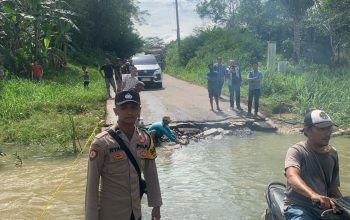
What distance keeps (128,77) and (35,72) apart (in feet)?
34.0

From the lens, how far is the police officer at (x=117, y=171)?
3.49 meters

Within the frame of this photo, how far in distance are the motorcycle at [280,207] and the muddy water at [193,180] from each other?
79.7 inches

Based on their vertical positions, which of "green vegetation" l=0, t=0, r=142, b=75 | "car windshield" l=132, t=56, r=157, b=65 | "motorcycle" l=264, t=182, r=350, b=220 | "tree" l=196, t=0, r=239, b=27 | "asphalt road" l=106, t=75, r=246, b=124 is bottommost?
"asphalt road" l=106, t=75, r=246, b=124

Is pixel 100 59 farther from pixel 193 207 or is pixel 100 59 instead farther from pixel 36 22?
pixel 193 207

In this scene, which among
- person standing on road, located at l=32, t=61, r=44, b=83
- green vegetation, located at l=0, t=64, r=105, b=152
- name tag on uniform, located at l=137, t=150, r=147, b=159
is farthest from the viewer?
person standing on road, located at l=32, t=61, r=44, b=83

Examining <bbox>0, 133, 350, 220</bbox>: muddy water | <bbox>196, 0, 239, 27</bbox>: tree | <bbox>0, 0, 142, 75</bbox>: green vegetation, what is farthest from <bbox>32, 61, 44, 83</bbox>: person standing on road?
<bbox>196, 0, 239, 27</bbox>: tree

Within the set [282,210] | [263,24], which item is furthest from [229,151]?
[263,24]

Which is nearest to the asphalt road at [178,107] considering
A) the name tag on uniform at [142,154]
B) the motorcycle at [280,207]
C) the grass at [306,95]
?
the grass at [306,95]

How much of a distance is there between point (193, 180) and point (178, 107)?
754cm

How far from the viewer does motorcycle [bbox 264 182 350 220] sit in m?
3.71

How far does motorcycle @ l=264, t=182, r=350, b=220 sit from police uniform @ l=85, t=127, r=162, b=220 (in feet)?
5.05

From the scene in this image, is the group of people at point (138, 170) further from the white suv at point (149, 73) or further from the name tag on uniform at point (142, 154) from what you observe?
the white suv at point (149, 73)

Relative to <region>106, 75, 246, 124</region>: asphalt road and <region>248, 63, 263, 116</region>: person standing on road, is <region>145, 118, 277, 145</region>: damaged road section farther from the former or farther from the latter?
<region>248, 63, 263, 116</region>: person standing on road

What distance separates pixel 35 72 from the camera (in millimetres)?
21750
